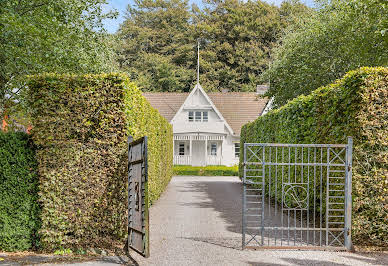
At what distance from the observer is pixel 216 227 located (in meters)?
9.86

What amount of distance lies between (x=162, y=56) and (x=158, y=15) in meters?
6.73

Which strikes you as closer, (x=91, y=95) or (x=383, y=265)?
(x=383, y=265)

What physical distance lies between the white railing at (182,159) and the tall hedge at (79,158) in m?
30.1

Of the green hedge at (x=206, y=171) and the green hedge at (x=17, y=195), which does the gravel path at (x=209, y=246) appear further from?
the green hedge at (x=206, y=171)

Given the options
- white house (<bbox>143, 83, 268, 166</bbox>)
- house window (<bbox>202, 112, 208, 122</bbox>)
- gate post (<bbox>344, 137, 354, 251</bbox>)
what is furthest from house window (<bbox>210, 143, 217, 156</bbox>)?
gate post (<bbox>344, 137, 354, 251</bbox>)

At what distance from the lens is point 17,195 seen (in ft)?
24.6

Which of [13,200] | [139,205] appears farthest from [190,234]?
[13,200]

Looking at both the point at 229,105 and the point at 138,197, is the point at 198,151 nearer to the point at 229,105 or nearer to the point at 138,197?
the point at 229,105

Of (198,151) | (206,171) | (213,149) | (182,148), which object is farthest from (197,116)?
(206,171)

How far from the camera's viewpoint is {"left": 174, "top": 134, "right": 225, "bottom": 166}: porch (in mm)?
37394

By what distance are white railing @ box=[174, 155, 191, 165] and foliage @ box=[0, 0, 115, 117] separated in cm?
2169

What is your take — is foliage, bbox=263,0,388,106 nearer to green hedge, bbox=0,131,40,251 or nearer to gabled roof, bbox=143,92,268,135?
green hedge, bbox=0,131,40,251

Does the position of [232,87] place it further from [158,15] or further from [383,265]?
[383,265]

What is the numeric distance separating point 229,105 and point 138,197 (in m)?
33.0
